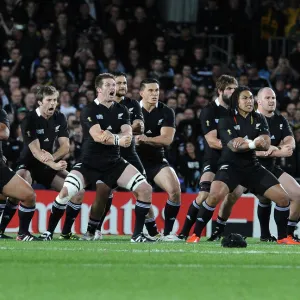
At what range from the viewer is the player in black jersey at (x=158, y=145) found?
14.2 metres

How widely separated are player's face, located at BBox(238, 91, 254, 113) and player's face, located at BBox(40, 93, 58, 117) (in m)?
2.49

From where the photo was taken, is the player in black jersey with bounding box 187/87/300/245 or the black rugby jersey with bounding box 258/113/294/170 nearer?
the player in black jersey with bounding box 187/87/300/245

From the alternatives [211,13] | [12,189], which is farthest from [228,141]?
[211,13]

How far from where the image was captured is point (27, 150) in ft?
46.3

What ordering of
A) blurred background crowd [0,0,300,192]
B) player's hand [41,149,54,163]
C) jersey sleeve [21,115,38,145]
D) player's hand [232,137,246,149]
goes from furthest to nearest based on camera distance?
blurred background crowd [0,0,300,192], jersey sleeve [21,115,38,145], player's hand [41,149,54,163], player's hand [232,137,246,149]

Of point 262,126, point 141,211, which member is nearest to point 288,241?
point 262,126

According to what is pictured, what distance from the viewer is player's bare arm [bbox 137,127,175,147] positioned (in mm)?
14203

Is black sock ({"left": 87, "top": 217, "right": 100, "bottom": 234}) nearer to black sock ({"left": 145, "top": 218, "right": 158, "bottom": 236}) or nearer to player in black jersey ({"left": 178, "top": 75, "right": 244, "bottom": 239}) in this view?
black sock ({"left": 145, "top": 218, "right": 158, "bottom": 236})

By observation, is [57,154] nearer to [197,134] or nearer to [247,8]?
[197,134]

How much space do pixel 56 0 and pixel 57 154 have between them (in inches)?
332

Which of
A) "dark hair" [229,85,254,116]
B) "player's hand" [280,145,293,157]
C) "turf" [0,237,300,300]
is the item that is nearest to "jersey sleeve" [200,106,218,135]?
"dark hair" [229,85,254,116]

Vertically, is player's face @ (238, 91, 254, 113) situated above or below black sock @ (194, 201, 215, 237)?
above

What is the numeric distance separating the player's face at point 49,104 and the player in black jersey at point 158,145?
47.2 inches

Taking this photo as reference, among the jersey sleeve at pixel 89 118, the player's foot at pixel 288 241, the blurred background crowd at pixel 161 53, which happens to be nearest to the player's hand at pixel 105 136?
the jersey sleeve at pixel 89 118
